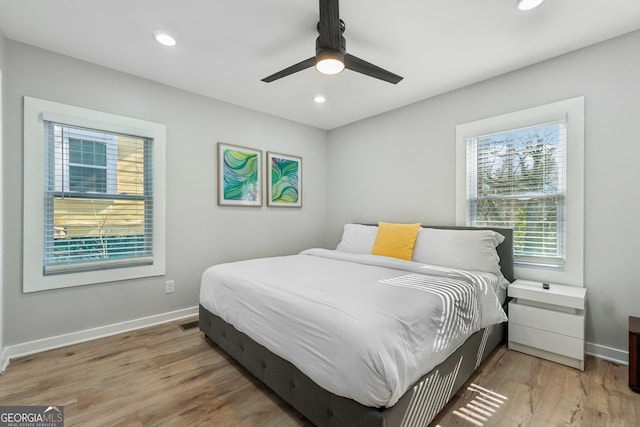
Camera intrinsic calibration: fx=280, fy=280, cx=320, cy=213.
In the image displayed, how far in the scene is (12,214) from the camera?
2279 mm

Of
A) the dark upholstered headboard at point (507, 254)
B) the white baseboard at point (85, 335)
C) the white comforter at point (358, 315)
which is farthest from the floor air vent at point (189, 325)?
the dark upholstered headboard at point (507, 254)

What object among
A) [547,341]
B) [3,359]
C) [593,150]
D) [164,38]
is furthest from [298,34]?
[3,359]

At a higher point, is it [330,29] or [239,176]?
[330,29]

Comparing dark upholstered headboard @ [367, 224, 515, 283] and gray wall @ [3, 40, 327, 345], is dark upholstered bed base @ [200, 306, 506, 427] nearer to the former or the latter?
dark upholstered headboard @ [367, 224, 515, 283]

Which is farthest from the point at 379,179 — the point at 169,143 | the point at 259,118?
the point at 169,143

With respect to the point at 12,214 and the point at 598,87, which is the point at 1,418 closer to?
the point at 12,214

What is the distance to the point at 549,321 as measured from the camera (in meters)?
2.25

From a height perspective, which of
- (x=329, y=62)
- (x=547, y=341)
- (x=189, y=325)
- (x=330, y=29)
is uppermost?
(x=330, y=29)

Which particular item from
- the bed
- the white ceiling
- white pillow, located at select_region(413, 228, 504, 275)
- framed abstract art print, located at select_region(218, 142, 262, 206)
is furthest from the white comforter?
the white ceiling

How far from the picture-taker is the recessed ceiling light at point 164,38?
220 cm

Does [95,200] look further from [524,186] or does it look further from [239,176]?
[524,186]

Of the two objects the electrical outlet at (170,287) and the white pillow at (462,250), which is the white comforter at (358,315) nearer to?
the white pillow at (462,250)

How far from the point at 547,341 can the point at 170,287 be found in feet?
11.8

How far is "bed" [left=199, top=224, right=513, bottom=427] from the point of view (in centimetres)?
126
